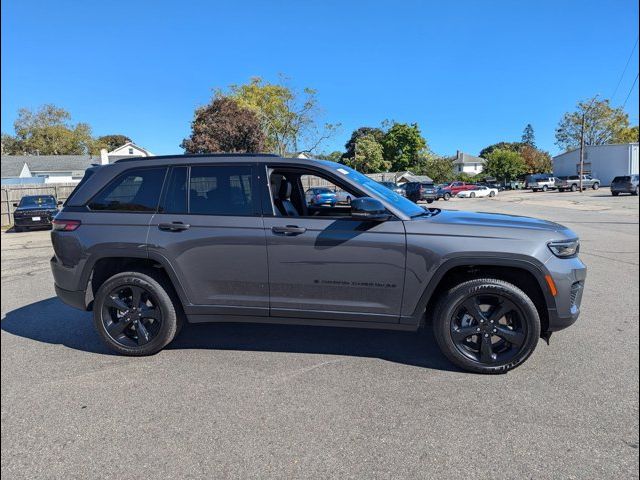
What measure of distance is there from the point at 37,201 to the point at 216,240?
745 inches

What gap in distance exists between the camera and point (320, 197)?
5008mm

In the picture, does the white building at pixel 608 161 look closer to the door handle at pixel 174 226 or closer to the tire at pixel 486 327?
the tire at pixel 486 327

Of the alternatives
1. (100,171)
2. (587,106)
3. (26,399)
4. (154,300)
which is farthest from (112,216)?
(587,106)

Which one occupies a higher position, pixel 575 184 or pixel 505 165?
pixel 505 165

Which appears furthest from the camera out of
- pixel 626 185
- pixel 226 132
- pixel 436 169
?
pixel 436 169

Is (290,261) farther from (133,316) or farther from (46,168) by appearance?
(46,168)

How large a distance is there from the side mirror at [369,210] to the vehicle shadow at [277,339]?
Result: 1.31 m

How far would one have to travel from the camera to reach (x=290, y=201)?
4.21m

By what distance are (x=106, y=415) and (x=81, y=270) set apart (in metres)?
1.50

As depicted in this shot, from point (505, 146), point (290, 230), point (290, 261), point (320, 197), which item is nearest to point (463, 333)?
point (290, 261)

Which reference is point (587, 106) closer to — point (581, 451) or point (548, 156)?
point (548, 156)

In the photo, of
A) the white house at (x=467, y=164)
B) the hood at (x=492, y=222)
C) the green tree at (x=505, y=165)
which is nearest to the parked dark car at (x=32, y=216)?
the hood at (x=492, y=222)

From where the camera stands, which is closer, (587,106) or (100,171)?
(100,171)

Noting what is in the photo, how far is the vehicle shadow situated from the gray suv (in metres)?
0.39
